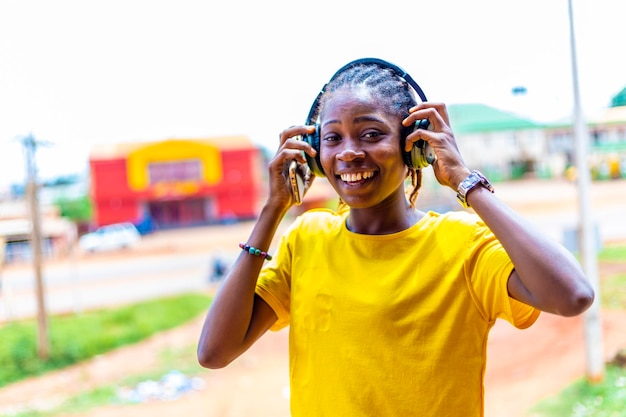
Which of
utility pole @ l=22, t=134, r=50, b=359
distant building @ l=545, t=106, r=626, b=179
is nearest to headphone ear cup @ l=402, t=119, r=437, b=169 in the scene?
distant building @ l=545, t=106, r=626, b=179

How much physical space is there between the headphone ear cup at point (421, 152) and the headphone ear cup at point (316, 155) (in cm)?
14

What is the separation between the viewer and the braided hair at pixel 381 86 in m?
0.91

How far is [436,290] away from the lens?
2.77 feet

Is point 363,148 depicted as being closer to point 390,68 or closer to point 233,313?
point 390,68

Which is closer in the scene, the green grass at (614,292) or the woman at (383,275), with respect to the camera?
the woman at (383,275)

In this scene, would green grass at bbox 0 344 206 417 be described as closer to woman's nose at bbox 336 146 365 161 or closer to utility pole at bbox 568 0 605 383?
utility pole at bbox 568 0 605 383

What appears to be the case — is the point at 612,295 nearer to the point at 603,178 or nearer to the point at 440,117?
the point at 603,178

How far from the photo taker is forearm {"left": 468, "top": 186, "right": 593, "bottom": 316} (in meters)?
0.76

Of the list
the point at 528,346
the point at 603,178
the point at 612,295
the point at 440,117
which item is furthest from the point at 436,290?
the point at 603,178

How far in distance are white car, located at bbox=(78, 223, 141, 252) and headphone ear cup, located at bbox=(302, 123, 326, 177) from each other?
13717mm

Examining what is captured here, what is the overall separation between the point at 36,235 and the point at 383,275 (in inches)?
236

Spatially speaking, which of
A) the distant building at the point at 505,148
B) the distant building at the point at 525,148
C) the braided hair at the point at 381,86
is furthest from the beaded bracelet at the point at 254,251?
→ the distant building at the point at 505,148

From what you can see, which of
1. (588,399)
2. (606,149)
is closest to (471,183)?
(588,399)

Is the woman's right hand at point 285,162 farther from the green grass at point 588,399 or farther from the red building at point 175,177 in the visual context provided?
the red building at point 175,177
